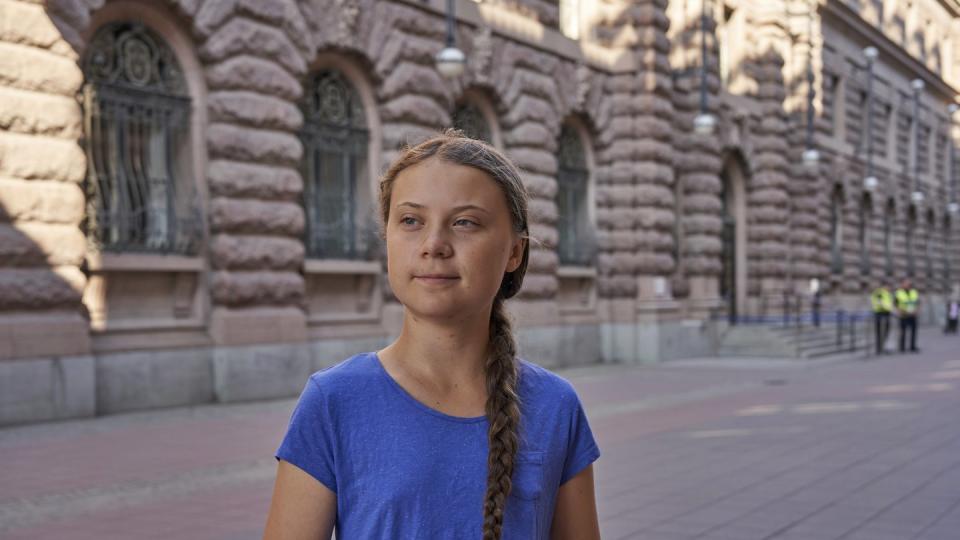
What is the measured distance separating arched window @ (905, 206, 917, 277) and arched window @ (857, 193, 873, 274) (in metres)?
6.73

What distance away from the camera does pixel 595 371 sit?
19547 mm

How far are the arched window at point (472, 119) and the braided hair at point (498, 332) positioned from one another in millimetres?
16102

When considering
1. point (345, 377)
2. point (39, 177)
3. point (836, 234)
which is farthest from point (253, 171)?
point (836, 234)

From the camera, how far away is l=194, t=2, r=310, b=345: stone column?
1323 cm

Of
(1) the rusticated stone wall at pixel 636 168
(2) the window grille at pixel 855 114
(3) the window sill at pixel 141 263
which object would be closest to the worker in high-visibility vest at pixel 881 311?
(1) the rusticated stone wall at pixel 636 168

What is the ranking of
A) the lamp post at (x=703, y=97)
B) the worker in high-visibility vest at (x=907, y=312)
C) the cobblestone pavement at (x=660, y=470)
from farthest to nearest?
the worker in high-visibility vest at (x=907, y=312)
the lamp post at (x=703, y=97)
the cobblestone pavement at (x=660, y=470)

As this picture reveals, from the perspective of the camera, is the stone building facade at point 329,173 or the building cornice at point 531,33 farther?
the building cornice at point 531,33

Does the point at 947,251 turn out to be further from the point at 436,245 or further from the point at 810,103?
the point at 436,245

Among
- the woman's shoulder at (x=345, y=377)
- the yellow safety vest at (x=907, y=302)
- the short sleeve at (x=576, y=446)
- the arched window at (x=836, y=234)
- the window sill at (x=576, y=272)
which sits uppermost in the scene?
the arched window at (x=836, y=234)

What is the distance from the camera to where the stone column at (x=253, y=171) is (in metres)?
13.2

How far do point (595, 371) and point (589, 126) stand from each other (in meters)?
5.08

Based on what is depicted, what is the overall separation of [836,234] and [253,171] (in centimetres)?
2444

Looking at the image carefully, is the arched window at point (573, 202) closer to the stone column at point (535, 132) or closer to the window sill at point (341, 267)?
the stone column at point (535, 132)

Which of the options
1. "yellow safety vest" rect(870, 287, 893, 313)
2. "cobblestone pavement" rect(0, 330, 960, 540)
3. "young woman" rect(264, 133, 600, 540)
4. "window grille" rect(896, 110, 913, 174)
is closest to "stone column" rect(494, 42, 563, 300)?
"cobblestone pavement" rect(0, 330, 960, 540)
